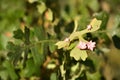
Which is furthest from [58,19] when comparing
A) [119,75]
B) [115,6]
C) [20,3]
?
[119,75]

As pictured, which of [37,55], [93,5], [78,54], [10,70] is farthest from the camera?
[93,5]

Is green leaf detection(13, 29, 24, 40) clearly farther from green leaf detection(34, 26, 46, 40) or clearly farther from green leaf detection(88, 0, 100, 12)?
green leaf detection(88, 0, 100, 12)

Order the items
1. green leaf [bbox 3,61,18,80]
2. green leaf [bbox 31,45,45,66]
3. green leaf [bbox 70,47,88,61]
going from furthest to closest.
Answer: green leaf [bbox 3,61,18,80], green leaf [bbox 31,45,45,66], green leaf [bbox 70,47,88,61]

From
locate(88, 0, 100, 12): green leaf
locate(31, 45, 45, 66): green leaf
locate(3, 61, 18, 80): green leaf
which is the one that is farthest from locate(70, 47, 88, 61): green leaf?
locate(88, 0, 100, 12): green leaf

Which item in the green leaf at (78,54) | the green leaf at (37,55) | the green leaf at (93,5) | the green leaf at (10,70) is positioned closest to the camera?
the green leaf at (78,54)

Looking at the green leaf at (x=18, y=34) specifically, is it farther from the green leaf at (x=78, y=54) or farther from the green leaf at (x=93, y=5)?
the green leaf at (x=93, y=5)

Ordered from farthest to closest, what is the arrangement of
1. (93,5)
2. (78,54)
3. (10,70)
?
(93,5), (10,70), (78,54)

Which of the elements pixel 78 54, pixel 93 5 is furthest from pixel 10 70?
pixel 93 5

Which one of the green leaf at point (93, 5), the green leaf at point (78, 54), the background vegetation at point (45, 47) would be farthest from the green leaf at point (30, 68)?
the green leaf at point (93, 5)

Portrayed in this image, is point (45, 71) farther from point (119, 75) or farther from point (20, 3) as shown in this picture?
point (119, 75)

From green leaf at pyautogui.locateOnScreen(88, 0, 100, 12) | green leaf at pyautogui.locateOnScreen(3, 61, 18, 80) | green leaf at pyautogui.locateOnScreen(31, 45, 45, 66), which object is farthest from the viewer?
green leaf at pyautogui.locateOnScreen(88, 0, 100, 12)

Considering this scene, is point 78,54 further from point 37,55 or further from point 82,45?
point 37,55
